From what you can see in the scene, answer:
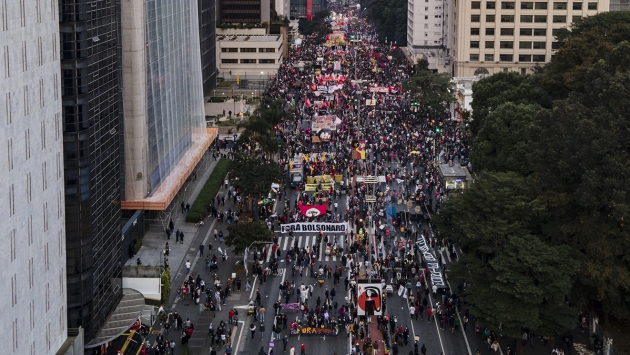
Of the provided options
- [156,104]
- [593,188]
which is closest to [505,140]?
[593,188]

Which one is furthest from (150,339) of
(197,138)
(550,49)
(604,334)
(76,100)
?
(550,49)

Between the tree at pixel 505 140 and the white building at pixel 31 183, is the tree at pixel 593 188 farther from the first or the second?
the white building at pixel 31 183

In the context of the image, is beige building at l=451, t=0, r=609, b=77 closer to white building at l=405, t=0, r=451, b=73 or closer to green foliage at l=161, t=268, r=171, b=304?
white building at l=405, t=0, r=451, b=73

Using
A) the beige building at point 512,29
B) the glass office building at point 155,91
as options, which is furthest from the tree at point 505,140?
the beige building at point 512,29

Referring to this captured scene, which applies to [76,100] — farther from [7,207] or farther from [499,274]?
[499,274]

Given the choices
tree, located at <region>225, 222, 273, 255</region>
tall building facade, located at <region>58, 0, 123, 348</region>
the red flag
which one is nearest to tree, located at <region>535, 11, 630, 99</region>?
the red flag
